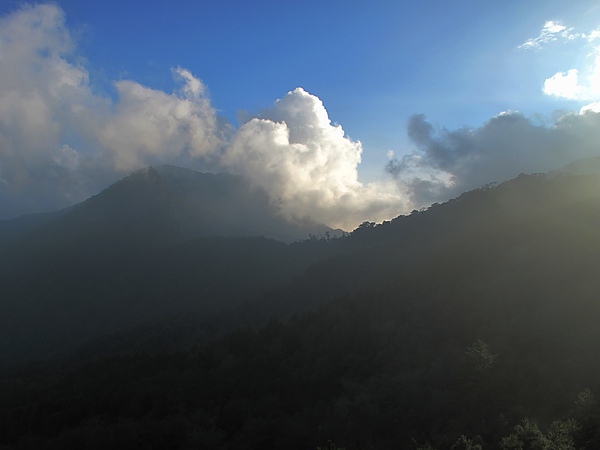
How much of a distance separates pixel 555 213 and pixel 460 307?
72799 mm

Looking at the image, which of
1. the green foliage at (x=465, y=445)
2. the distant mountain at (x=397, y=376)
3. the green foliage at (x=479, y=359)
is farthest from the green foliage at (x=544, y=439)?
the green foliage at (x=479, y=359)

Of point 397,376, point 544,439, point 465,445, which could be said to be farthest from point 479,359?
point 544,439

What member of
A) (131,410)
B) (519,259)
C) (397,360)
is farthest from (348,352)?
(519,259)

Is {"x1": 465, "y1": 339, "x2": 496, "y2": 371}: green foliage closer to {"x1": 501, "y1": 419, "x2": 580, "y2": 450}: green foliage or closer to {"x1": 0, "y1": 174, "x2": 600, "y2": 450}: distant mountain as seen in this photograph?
{"x1": 0, "y1": 174, "x2": 600, "y2": 450}: distant mountain

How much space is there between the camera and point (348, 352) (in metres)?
119

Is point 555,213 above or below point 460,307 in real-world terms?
above

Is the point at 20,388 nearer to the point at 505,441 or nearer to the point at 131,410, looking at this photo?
the point at 131,410

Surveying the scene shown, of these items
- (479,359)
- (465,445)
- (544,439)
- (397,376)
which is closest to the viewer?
(544,439)

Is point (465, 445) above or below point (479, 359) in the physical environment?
below

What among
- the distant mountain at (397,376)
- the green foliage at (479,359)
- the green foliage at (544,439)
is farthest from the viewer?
the green foliage at (479,359)

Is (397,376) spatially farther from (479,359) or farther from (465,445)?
(465,445)

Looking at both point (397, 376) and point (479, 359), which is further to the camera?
point (397, 376)

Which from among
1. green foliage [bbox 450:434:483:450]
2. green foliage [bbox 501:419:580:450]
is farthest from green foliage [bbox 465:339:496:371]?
green foliage [bbox 450:434:483:450]

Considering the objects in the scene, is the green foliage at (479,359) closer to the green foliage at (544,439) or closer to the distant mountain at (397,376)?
the distant mountain at (397,376)
